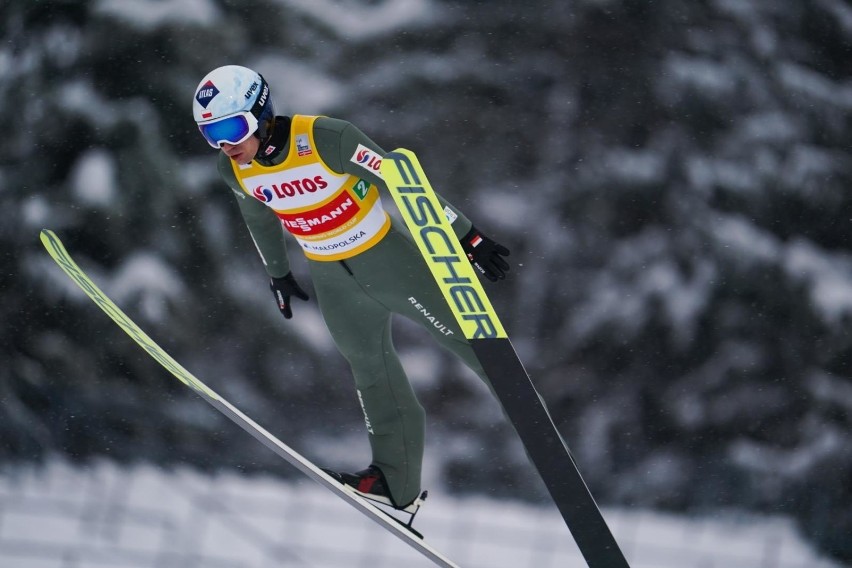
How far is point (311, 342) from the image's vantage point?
503 centimetres

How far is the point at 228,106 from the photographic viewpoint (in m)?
2.88

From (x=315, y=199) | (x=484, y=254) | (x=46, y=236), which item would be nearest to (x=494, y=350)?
(x=484, y=254)

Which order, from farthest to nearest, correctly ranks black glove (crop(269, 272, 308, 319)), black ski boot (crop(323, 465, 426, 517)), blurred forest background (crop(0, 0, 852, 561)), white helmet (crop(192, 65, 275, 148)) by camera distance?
blurred forest background (crop(0, 0, 852, 561)), black glove (crop(269, 272, 308, 319)), black ski boot (crop(323, 465, 426, 517)), white helmet (crop(192, 65, 275, 148))

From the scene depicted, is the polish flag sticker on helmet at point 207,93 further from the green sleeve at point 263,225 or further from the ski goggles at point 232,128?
the green sleeve at point 263,225

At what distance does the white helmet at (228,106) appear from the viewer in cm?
288

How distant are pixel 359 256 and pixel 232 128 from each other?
1.94 feet

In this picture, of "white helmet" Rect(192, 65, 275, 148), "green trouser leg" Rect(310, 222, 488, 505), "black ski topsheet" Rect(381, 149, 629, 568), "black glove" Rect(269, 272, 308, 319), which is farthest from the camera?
"black glove" Rect(269, 272, 308, 319)

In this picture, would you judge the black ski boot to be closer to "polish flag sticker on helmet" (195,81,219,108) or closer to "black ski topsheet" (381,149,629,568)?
"black ski topsheet" (381,149,629,568)

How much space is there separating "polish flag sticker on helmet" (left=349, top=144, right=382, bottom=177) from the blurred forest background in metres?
1.91

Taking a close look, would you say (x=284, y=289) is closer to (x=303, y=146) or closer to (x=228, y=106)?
(x=303, y=146)

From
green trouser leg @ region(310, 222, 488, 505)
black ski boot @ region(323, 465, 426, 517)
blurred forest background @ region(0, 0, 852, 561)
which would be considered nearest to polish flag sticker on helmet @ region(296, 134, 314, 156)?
green trouser leg @ region(310, 222, 488, 505)

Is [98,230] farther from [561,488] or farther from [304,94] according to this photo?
[561,488]

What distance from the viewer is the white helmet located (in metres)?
2.88

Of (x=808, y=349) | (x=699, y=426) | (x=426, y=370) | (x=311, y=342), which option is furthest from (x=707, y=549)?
→ (x=311, y=342)
